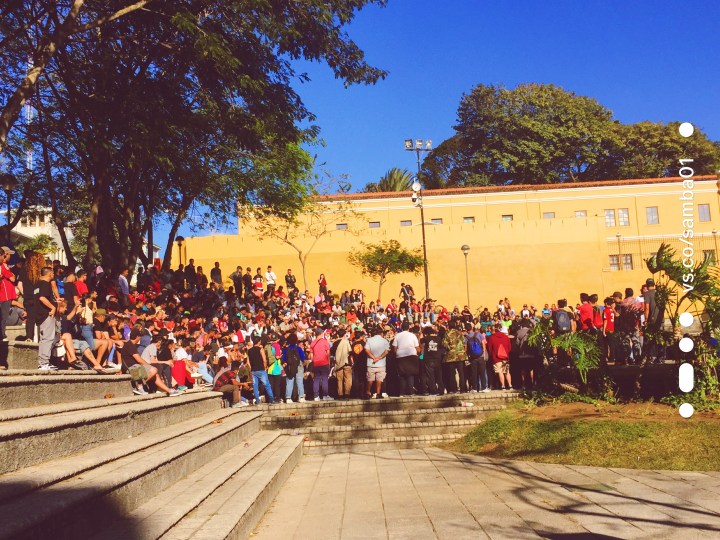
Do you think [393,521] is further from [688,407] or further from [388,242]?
[388,242]

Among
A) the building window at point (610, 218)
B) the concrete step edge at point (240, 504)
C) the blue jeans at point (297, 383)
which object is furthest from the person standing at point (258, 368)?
the building window at point (610, 218)

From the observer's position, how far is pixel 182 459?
265 inches

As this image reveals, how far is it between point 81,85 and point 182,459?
48.4ft

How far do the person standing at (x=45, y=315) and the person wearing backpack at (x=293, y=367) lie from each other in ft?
20.1

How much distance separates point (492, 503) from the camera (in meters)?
8.09

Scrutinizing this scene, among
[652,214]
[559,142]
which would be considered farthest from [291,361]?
[559,142]

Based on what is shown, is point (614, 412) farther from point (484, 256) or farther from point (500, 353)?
point (484, 256)

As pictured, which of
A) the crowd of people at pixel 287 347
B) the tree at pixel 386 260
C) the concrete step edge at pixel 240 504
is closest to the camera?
the concrete step edge at pixel 240 504

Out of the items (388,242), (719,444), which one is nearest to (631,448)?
(719,444)

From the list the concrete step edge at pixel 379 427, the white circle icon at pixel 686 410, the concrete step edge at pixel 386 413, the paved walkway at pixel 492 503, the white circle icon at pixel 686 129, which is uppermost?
the white circle icon at pixel 686 129

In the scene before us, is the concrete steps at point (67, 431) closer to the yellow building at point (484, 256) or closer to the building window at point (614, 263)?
the yellow building at point (484, 256)

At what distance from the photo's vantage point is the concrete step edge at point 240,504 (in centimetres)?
519

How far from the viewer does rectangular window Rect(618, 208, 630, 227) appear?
4762 centimetres

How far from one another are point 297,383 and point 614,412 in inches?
272
